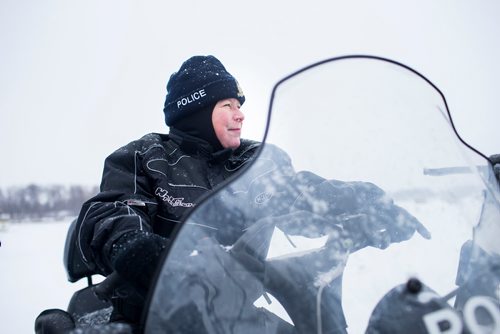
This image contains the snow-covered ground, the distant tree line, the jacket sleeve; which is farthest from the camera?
the distant tree line

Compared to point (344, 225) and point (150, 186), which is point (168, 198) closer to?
point (150, 186)

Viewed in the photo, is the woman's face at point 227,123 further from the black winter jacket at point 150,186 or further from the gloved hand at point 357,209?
the gloved hand at point 357,209

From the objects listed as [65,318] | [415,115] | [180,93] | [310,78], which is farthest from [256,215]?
[180,93]

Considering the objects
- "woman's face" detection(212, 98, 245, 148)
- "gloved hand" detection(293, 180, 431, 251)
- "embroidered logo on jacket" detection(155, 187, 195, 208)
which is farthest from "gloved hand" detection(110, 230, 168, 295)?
"woman's face" detection(212, 98, 245, 148)

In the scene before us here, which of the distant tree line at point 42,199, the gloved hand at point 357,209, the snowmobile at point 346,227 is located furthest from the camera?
the distant tree line at point 42,199

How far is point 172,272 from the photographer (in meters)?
0.82

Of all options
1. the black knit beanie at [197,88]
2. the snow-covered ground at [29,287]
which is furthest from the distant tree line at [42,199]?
the black knit beanie at [197,88]

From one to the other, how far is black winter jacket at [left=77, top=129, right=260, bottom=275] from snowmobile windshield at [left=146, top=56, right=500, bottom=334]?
0.43 meters

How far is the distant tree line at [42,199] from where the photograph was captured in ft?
127

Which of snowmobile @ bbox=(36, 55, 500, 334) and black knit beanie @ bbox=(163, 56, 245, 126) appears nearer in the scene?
snowmobile @ bbox=(36, 55, 500, 334)

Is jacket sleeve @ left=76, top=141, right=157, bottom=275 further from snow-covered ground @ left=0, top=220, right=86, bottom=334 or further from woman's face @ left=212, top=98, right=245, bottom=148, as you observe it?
snow-covered ground @ left=0, top=220, right=86, bottom=334

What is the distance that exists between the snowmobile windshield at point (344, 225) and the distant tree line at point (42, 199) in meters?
38.0

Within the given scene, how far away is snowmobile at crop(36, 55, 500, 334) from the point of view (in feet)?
2.61

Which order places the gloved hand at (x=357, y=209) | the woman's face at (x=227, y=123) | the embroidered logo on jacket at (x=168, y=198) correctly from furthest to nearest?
1. the woman's face at (x=227, y=123)
2. the embroidered logo on jacket at (x=168, y=198)
3. the gloved hand at (x=357, y=209)
